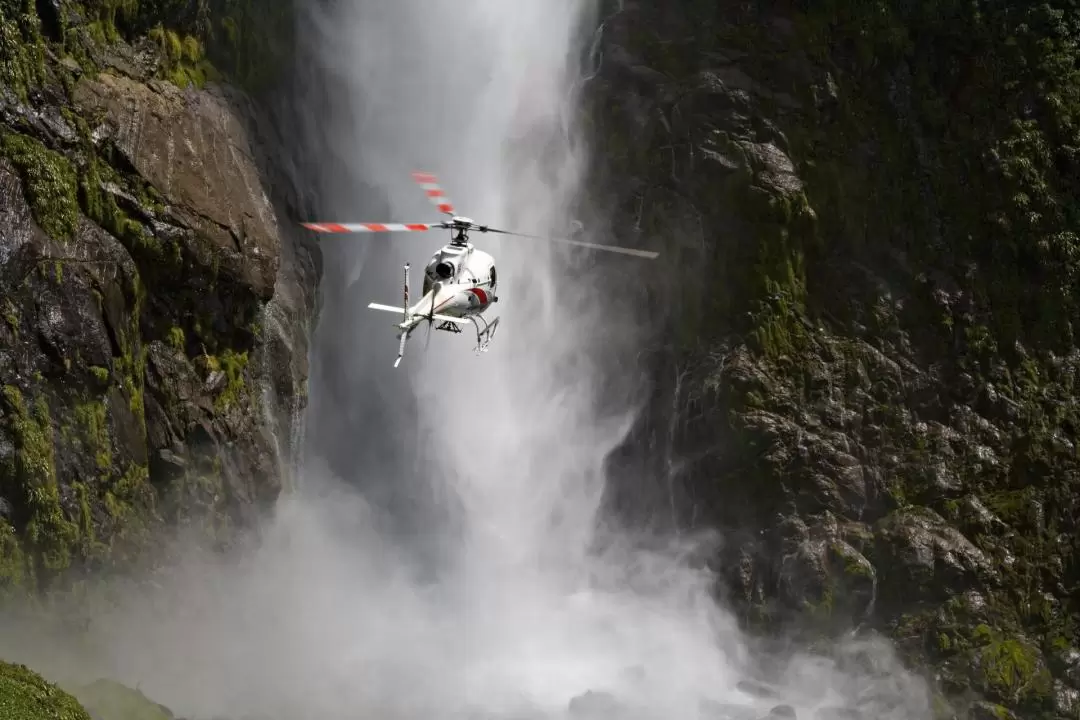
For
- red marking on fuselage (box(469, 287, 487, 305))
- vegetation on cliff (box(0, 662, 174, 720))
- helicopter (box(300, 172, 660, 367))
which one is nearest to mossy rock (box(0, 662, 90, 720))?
vegetation on cliff (box(0, 662, 174, 720))

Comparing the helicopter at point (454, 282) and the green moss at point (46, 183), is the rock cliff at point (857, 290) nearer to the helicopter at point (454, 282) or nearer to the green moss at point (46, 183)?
the helicopter at point (454, 282)

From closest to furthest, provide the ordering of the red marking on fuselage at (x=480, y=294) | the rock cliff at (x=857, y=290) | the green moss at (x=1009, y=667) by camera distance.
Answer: the red marking on fuselage at (x=480, y=294) → the green moss at (x=1009, y=667) → the rock cliff at (x=857, y=290)

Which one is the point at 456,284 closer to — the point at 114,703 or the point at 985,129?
the point at 114,703

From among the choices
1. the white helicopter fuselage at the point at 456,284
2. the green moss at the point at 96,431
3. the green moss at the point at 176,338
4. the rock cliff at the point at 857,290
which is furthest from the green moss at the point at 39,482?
the rock cliff at the point at 857,290

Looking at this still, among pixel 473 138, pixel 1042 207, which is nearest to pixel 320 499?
pixel 473 138

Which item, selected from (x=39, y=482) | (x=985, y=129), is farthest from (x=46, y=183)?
(x=985, y=129)
